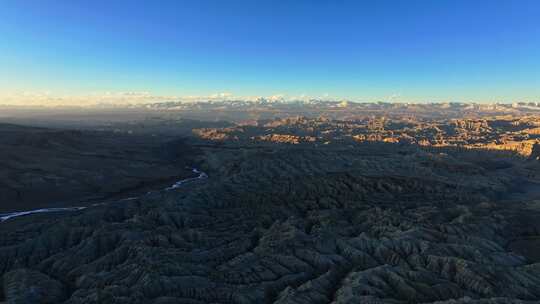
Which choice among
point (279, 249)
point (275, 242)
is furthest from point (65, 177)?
point (279, 249)

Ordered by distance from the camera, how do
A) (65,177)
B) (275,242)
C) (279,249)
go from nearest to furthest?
(279,249)
(275,242)
(65,177)

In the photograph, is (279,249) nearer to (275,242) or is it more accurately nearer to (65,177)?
(275,242)

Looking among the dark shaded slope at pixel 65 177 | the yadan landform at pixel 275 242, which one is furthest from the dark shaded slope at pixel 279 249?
the dark shaded slope at pixel 65 177

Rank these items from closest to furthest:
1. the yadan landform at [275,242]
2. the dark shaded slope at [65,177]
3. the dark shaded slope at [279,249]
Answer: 1. the dark shaded slope at [279,249]
2. the yadan landform at [275,242]
3. the dark shaded slope at [65,177]

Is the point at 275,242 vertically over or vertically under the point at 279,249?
over

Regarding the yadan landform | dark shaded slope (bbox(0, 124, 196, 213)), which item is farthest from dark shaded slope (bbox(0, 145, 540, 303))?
dark shaded slope (bbox(0, 124, 196, 213))

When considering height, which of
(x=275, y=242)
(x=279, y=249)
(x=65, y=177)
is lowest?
(x=65, y=177)

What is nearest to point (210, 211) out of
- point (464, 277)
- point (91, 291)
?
point (91, 291)

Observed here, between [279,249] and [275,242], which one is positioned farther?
[275,242]

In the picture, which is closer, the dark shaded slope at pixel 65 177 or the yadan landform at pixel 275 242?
the yadan landform at pixel 275 242

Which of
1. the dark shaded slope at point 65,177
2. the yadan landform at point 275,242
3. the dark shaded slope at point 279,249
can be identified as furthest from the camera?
the dark shaded slope at point 65,177

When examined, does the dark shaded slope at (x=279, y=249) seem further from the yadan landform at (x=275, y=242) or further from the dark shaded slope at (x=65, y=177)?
the dark shaded slope at (x=65, y=177)
